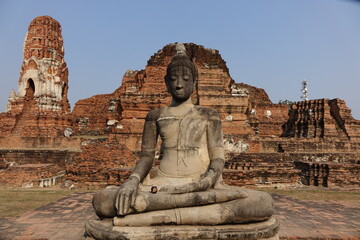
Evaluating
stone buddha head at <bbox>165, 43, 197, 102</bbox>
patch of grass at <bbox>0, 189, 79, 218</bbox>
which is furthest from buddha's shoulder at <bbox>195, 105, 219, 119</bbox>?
patch of grass at <bbox>0, 189, 79, 218</bbox>

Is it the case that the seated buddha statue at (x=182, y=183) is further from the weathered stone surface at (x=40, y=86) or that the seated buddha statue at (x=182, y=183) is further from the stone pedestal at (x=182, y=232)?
the weathered stone surface at (x=40, y=86)

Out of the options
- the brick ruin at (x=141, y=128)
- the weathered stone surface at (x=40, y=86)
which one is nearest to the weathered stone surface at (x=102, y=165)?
the brick ruin at (x=141, y=128)

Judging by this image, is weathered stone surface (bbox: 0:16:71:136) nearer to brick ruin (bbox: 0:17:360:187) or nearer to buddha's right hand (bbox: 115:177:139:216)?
brick ruin (bbox: 0:17:360:187)

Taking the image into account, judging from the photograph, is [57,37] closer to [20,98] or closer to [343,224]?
[20,98]

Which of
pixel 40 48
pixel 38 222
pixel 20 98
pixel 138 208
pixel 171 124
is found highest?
pixel 40 48

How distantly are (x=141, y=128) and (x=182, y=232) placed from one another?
9.64 m

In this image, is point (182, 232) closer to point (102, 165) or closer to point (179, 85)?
point (179, 85)

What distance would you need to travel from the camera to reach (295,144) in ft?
57.1

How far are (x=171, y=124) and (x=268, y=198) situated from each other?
1.57 metres

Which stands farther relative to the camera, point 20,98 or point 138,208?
point 20,98

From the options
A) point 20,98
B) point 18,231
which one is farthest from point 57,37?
point 18,231

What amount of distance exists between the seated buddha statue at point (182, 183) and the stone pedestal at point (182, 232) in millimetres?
70

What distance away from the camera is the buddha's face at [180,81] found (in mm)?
4070

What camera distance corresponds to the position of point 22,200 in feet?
24.1
